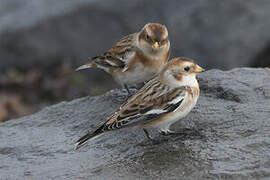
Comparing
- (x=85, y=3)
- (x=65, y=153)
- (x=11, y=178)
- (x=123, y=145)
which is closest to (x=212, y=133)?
(x=123, y=145)

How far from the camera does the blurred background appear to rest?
10.9m

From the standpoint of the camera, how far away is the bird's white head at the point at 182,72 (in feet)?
21.2

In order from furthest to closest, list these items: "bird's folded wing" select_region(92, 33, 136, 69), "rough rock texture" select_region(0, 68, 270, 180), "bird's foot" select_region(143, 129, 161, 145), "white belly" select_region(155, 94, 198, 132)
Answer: "bird's folded wing" select_region(92, 33, 136, 69), "bird's foot" select_region(143, 129, 161, 145), "white belly" select_region(155, 94, 198, 132), "rough rock texture" select_region(0, 68, 270, 180)

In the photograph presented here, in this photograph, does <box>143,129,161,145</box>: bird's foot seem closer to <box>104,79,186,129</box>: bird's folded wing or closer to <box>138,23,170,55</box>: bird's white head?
<box>104,79,186,129</box>: bird's folded wing

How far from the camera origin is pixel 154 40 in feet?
25.2

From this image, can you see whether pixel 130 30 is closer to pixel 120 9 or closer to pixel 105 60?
pixel 120 9

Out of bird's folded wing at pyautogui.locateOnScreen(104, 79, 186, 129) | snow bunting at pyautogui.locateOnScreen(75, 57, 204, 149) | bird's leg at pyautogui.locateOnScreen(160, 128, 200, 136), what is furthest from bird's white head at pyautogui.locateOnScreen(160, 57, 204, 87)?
bird's leg at pyautogui.locateOnScreen(160, 128, 200, 136)

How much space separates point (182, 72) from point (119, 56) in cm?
168

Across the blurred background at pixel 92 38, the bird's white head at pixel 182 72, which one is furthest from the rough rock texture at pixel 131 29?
the bird's white head at pixel 182 72

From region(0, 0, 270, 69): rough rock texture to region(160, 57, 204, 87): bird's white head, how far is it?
4.37 metres

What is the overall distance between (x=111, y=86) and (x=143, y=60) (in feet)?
12.2

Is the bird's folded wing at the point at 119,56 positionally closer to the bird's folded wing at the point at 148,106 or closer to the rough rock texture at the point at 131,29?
the bird's folded wing at the point at 148,106

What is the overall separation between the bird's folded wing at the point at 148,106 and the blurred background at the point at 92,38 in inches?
178

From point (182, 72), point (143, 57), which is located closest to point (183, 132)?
point (182, 72)
